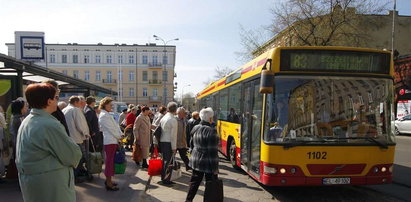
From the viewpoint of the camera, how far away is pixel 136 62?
70.9 m

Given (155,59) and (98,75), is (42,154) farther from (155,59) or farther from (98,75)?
(98,75)

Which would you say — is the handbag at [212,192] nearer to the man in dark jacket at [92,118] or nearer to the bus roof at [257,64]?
the bus roof at [257,64]

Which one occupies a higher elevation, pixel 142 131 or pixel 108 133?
pixel 108 133

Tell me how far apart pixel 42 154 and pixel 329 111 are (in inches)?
189

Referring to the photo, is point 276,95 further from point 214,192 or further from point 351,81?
point 214,192

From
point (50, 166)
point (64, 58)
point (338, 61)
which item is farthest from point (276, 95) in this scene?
point (64, 58)

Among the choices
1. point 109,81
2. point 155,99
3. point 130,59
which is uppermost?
point 130,59

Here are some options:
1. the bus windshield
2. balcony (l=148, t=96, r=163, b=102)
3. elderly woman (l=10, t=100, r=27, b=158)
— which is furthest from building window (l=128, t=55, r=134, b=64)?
the bus windshield

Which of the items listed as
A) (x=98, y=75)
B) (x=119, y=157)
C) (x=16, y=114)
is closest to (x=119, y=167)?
(x=119, y=157)

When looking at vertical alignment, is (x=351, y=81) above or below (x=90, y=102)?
above

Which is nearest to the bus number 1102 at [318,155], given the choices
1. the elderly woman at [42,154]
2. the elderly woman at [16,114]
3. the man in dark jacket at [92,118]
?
the elderly woman at [42,154]

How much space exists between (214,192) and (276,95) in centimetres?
205

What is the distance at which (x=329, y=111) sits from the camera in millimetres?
5922

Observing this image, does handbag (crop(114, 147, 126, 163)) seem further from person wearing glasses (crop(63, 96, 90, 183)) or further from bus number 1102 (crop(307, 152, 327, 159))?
bus number 1102 (crop(307, 152, 327, 159))
